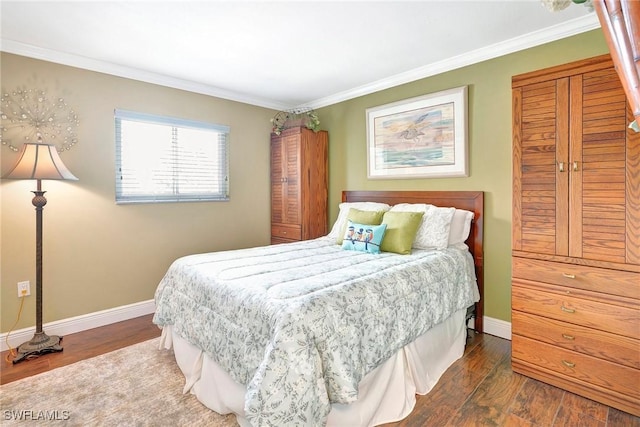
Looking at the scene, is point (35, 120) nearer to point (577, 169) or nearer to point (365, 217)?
point (365, 217)

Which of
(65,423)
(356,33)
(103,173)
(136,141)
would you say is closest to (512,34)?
(356,33)

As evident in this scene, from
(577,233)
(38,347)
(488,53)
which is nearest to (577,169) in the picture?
(577,233)

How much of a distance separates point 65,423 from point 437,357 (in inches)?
88.7

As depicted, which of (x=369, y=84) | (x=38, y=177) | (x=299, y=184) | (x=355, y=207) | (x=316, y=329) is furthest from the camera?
(x=299, y=184)

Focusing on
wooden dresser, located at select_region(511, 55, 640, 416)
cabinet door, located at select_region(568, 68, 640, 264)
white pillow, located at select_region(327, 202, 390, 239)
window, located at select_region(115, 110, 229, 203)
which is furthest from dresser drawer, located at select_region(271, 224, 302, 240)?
cabinet door, located at select_region(568, 68, 640, 264)

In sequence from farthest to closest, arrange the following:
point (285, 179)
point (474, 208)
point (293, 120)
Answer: point (293, 120), point (285, 179), point (474, 208)

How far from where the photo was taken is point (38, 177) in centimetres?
246

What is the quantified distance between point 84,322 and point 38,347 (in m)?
0.46

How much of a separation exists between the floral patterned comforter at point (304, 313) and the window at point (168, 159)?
1357 mm

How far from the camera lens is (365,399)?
5.69 ft

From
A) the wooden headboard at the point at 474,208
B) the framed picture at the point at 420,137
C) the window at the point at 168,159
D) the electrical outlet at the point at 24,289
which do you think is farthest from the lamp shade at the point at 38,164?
the wooden headboard at the point at 474,208

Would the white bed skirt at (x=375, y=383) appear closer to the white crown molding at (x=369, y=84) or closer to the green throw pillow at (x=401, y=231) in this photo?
the green throw pillow at (x=401, y=231)

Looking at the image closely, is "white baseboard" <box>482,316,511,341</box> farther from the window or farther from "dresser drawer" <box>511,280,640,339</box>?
the window

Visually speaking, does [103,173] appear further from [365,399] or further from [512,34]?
[512,34]
